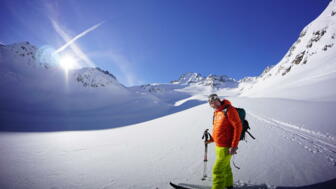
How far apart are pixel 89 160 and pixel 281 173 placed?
7.22 m

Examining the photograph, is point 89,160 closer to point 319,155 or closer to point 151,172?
point 151,172

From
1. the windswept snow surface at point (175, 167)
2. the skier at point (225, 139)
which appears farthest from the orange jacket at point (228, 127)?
the windswept snow surface at point (175, 167)

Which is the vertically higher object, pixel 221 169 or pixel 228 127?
pixel 228 127

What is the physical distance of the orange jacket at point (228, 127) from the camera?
3.29 m

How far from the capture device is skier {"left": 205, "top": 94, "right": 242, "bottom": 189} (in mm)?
3309

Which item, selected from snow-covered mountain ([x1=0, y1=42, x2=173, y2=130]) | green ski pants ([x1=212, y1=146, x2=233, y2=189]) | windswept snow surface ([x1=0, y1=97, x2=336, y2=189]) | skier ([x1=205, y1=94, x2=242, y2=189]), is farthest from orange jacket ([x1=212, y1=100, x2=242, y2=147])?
snow-covered mountain ([x1=0, y1=42, x2=173, y2=130])

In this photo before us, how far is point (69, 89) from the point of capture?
232 ft

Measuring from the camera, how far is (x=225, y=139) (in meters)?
3.52

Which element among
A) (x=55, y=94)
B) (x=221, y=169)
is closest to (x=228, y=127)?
(x=221, y=169)

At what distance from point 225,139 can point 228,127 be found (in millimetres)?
289

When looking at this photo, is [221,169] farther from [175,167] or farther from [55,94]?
[55,94]

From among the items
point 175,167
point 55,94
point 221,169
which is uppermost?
point 55,94

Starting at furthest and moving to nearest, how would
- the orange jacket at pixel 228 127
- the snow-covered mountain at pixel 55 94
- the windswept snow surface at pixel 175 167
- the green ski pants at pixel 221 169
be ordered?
the snow-covered mountain at pixel 55 94 < the windswept snow surface at pixel 175 167 < the green ski pants at pixel 221 169 < the orange jacket at pixel 228 127

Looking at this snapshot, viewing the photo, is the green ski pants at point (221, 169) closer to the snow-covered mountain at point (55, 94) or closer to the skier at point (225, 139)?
the skier at point (225, 139)
